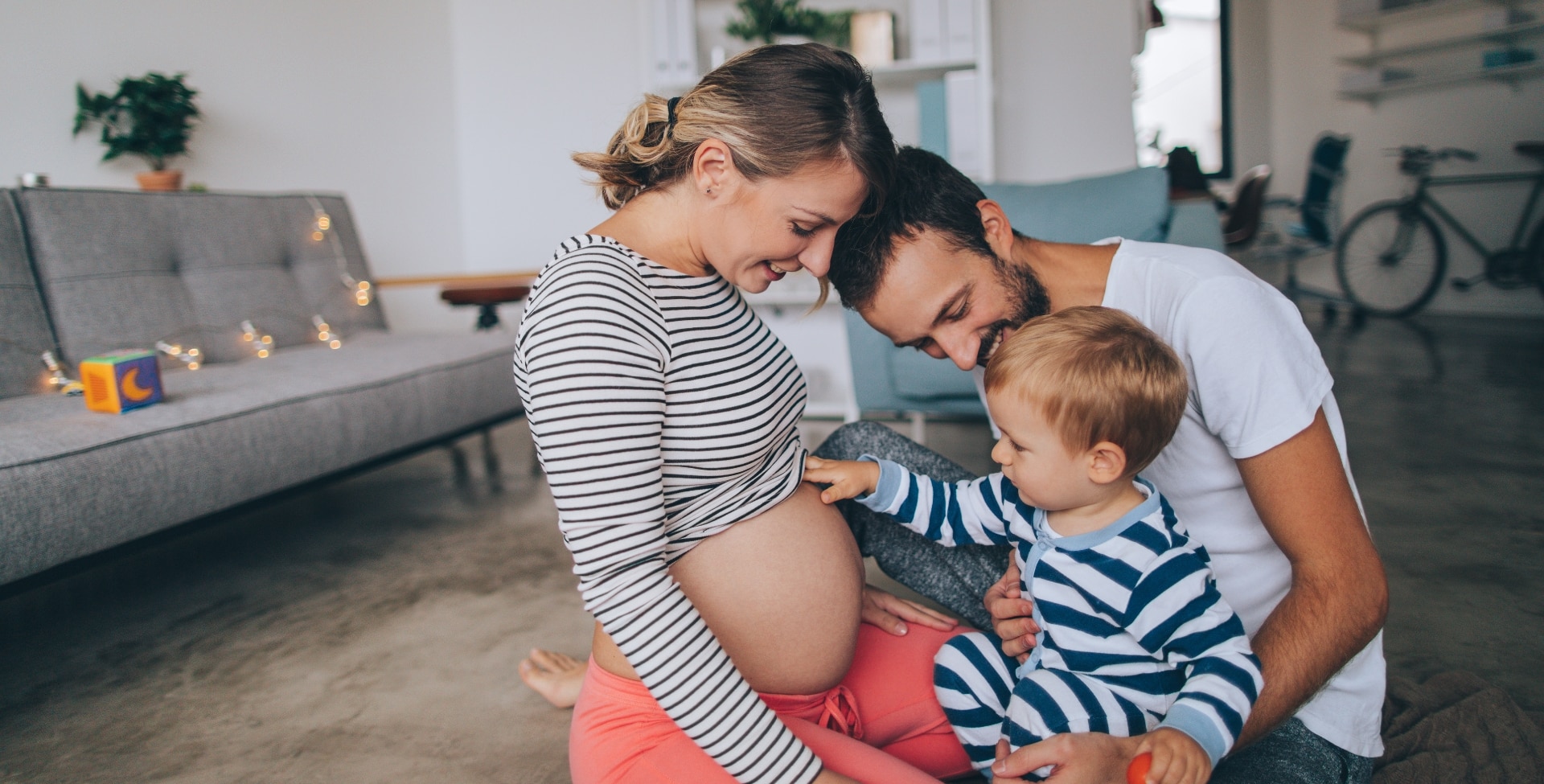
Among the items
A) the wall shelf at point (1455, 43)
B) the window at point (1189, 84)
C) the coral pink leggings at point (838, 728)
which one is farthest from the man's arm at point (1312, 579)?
the window at point (1189, 84)

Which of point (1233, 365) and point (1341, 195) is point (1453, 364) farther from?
point (1233, 365)

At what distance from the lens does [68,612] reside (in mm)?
1812

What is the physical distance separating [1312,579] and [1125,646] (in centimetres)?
19

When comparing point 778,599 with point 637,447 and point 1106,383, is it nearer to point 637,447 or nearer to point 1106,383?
point 637,447

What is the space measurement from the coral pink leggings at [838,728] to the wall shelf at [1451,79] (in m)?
6.24

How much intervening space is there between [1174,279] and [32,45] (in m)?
3.19

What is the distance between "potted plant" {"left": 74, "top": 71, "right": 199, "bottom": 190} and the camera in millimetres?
2604

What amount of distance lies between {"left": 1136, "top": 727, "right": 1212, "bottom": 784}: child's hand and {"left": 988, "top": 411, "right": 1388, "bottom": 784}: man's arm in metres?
0.06

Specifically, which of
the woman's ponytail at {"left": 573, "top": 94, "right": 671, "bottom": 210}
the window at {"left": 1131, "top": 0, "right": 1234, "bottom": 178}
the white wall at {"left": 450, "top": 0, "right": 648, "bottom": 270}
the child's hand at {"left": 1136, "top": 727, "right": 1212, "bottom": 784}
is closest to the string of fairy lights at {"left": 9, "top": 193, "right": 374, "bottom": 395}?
the white wall at {"left": 450, "top": 0, "right": 648, "bottom": 270}

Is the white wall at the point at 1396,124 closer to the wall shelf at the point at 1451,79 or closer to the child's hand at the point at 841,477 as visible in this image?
the wall shelf at the point at 1451,79

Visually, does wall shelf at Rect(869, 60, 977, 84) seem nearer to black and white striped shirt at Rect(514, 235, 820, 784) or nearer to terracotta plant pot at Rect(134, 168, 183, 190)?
terracotta plant pot at Rect(134, 168, 183, 190)

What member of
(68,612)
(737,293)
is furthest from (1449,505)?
(68,612)

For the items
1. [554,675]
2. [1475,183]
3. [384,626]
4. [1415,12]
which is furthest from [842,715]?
[1415,12]

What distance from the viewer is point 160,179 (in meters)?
2.68
